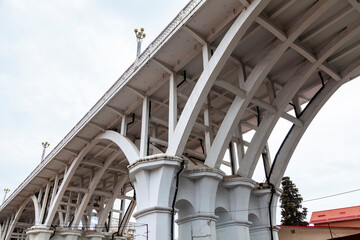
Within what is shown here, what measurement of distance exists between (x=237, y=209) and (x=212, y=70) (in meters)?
6.17

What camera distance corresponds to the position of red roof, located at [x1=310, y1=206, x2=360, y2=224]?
27328 millimetres

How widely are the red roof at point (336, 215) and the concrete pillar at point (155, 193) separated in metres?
22.6

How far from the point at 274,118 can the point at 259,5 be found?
5.53m

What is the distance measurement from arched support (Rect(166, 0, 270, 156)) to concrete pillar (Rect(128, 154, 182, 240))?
56cm

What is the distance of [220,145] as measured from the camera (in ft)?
39.8

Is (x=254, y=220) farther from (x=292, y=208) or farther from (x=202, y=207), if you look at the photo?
(x=292, y=208)

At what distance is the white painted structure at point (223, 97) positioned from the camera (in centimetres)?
1073

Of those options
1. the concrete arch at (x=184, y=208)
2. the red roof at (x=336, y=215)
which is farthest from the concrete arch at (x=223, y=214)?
the red roof at (x=336, y=215)

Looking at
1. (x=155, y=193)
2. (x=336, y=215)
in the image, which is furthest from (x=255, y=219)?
(x=336, y=215)

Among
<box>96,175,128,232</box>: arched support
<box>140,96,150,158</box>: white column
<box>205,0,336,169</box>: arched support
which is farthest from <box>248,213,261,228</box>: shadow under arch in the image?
<box>96,175,128,232</box>: arched support

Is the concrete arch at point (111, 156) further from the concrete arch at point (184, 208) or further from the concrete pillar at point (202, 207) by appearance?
the concrete pillar at point (202, 207)

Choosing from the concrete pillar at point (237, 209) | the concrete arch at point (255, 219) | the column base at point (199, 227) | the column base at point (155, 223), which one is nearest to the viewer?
the column base at point (155, 223)

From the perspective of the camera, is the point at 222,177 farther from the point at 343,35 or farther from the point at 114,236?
the point at 114,236

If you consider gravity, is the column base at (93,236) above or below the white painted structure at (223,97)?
below
